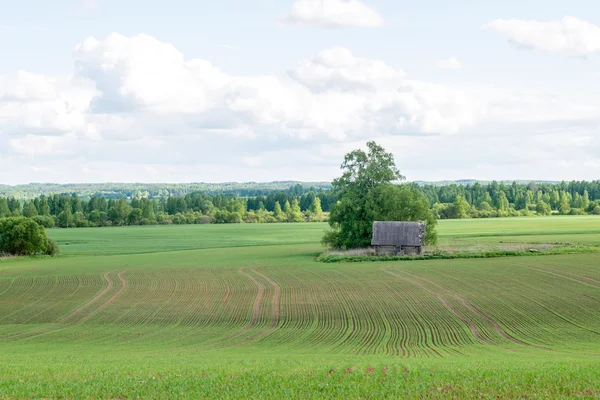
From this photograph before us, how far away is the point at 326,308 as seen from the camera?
40844 millimetres

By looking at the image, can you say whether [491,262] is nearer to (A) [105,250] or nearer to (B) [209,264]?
(B) [209,264]

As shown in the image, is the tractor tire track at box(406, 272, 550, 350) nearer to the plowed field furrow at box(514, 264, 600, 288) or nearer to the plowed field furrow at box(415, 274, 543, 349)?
the plowed field furrow at box(415, 274, 543, 349)

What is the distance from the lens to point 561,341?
30016 mm

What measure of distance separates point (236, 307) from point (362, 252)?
40.4 metres

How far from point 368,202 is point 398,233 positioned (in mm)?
9990

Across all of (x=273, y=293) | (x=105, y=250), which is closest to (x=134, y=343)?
(x=273, y=293)

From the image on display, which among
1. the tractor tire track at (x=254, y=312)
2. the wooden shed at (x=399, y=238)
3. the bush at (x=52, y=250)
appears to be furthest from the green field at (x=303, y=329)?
the bush at (x=52, y=250)

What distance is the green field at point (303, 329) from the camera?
16.3 meters

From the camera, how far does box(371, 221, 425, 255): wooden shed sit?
7806 cm

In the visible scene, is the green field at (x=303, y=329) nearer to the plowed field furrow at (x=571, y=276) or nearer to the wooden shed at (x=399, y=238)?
the plowed field furrow at (x=571, y=276)

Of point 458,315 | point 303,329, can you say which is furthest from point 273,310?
point 458,315

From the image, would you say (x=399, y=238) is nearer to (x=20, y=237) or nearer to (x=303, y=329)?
(x=303, y=329)

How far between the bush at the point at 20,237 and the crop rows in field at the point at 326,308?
110ft

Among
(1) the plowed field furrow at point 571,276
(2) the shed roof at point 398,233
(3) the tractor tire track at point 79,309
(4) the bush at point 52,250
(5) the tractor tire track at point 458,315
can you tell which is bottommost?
(4) the bush at point 52,250
